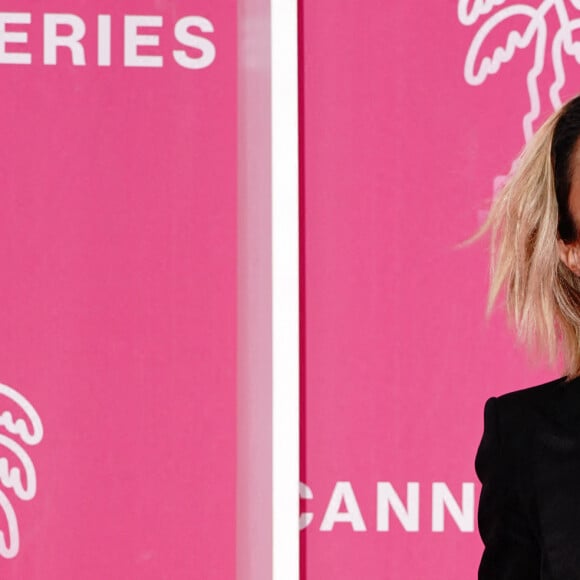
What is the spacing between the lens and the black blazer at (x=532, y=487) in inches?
34.1

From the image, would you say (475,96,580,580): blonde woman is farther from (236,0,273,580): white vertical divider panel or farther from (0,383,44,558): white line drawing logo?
(0,383,44,558): white line drawing logo

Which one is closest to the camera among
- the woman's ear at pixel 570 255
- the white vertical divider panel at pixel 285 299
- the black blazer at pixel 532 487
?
the black blazer at pixel 532 487

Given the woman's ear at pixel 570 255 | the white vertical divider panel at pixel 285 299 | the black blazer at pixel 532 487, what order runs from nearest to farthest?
the black blazer at pixel 532 487 → the woman's ear at pixel 570 255 → the white vertical divider panel at pixel 285 299

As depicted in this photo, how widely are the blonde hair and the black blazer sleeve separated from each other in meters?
0.13

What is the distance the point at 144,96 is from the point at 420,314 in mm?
533

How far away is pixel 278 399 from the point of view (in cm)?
135

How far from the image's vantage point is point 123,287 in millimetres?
1366

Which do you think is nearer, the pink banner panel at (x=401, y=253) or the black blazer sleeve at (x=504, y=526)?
the black blazer sleeve at (x=504, y=526)

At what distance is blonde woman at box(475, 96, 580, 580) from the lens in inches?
34.7

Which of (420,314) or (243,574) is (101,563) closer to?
(243,574)

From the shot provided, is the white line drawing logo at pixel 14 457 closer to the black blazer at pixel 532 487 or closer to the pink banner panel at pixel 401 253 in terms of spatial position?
the pink banner panel at pixel 401 253

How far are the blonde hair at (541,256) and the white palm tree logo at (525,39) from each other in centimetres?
41

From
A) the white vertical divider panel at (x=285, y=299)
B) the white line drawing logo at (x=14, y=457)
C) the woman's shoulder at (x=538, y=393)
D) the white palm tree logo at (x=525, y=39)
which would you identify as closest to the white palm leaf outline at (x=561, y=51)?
the white palm tree logo at (x=525, y=39)

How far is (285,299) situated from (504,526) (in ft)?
1.80
